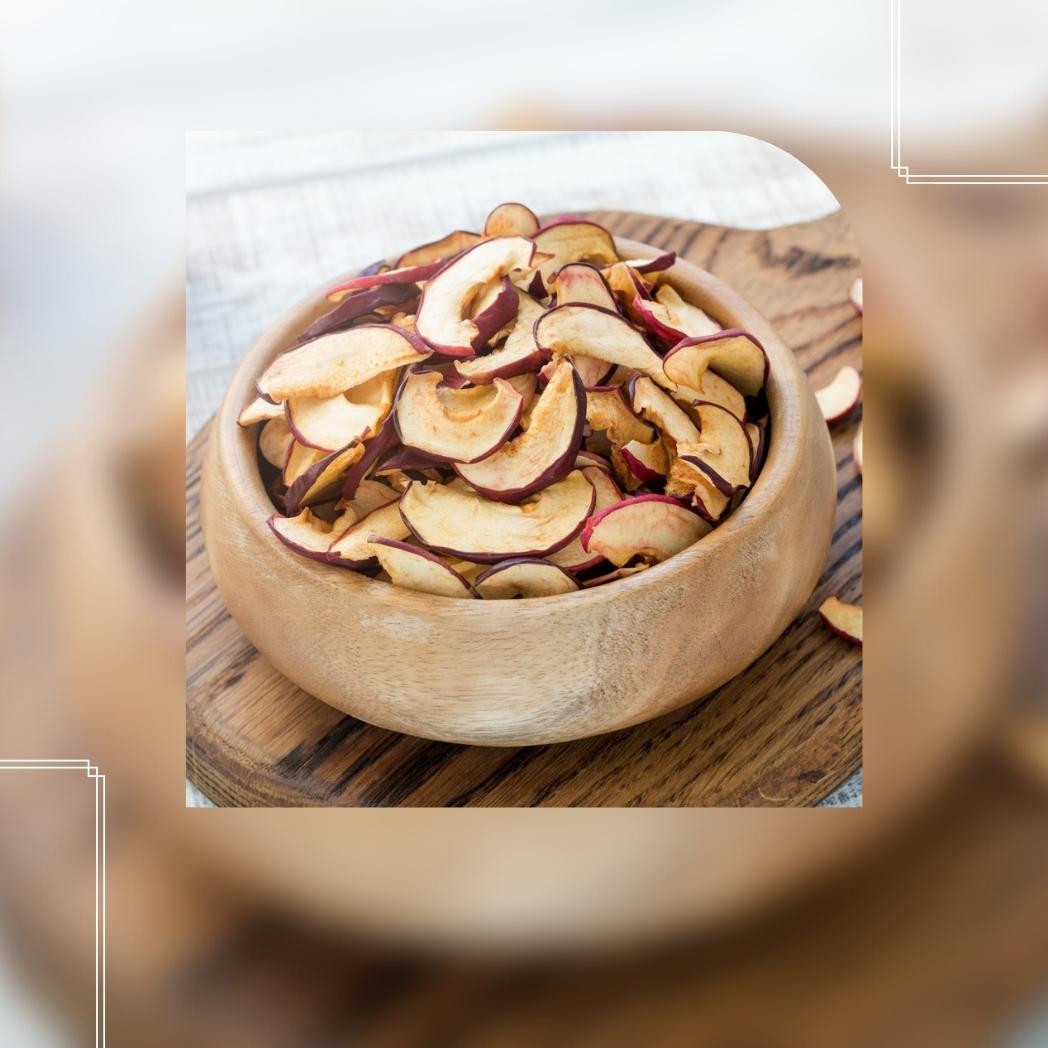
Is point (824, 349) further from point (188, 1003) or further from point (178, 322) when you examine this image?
point (188, 1003)

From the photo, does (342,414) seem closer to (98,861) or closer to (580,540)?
(580,540)

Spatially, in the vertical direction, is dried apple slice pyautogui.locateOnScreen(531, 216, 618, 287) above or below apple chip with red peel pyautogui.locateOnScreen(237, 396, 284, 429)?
above

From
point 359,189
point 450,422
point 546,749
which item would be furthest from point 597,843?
point 359,189

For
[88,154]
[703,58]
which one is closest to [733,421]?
[703,58]

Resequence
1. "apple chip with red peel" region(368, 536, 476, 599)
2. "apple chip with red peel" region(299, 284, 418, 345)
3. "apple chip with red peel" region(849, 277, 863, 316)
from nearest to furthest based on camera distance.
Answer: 1. "apple chip with red peel" region(368, 536, 476, 599)
2. "apple chip with red peel" region(299, 284, 418, 345)
3. "apple chip with red peel" region(849, 277, 863, 316)

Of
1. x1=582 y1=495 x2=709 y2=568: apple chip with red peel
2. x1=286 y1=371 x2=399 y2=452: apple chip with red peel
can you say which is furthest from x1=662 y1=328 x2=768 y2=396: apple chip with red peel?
x1=286 y1=371 x2=399 y2=452: apple chip with red peel

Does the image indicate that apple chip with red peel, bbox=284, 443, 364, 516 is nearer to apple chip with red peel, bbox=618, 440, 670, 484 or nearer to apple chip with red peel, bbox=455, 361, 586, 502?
apple chip with red peel, bbox=455, 361, 586, 502
